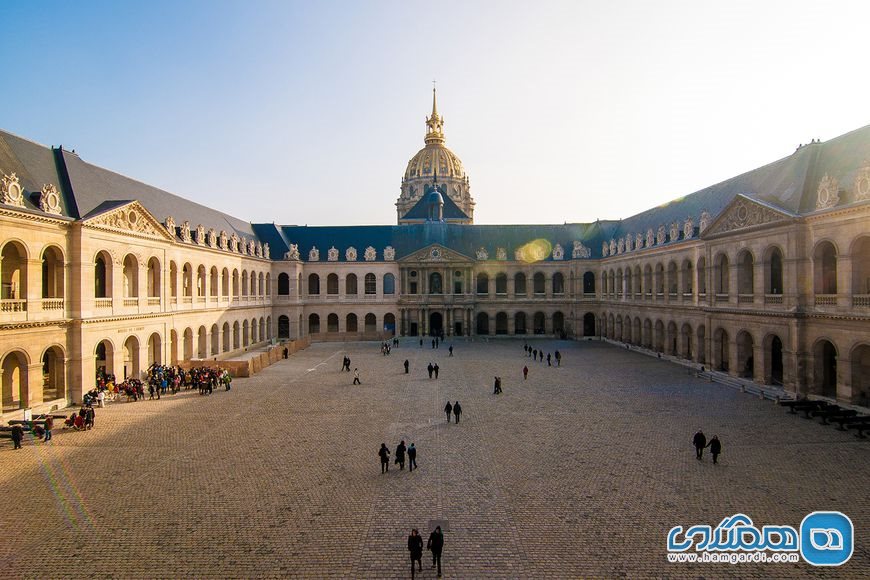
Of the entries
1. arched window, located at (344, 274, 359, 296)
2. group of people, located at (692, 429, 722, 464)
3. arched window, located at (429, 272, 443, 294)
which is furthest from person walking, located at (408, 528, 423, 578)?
arched window, located at (344, 274, 359, 296)

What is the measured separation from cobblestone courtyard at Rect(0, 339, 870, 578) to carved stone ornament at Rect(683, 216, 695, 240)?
18291 mm

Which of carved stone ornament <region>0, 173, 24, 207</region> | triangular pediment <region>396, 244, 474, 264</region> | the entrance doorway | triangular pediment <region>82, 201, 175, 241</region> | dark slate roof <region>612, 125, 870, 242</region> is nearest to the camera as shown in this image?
carved stone ornament <region>0, 173, 24, 207</region>

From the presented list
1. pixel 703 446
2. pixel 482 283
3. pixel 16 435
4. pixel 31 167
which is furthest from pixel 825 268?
pixel 31 167

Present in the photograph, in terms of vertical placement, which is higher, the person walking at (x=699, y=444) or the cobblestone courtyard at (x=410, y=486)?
the person walking at (x=699, y=444)

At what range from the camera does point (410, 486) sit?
717 inches

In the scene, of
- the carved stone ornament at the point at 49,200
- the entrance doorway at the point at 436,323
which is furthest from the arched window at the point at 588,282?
the carved stone ornament at the point at 49,200

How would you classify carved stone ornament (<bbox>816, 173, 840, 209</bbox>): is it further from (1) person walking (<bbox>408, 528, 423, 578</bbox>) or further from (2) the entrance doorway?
(2) the entrance doorway

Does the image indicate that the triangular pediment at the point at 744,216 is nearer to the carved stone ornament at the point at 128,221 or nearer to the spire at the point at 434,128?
the carved stone ornament at the point at 128,221

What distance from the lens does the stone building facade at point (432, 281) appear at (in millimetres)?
28516

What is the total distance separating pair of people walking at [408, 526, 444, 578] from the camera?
1253cm

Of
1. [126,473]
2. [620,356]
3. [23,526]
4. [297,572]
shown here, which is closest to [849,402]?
[620,356]

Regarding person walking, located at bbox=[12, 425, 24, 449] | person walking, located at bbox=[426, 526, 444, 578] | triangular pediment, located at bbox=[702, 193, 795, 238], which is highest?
triangular pediment, located at bbox=[702, 193, 795, 238]

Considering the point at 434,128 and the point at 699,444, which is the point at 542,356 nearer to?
the point at 699,444

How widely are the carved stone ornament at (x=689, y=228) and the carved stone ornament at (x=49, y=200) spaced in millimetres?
48487
